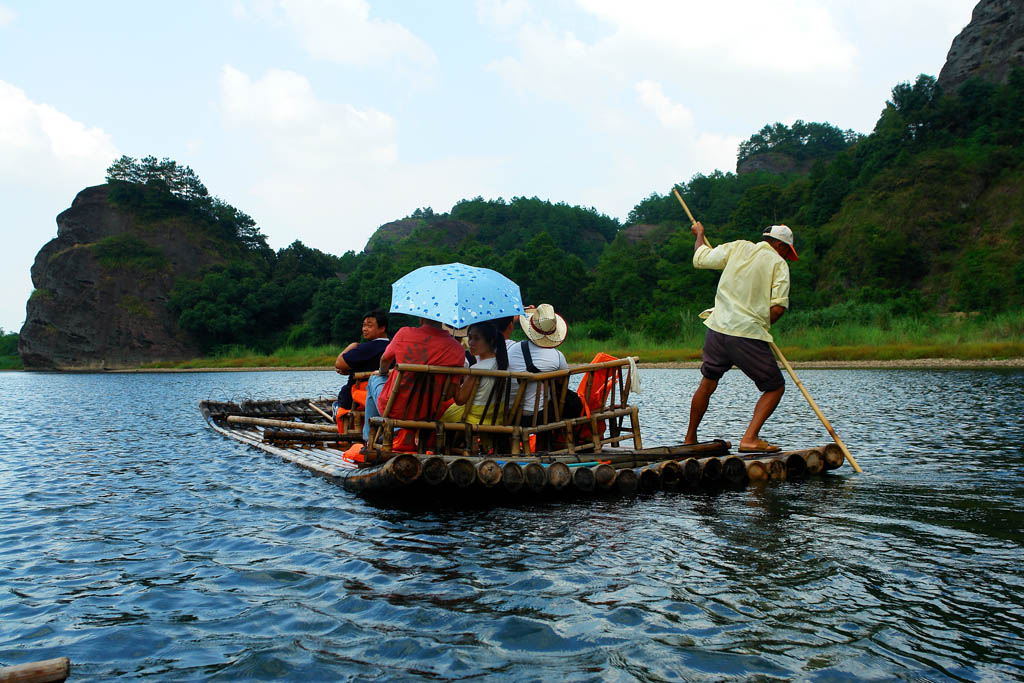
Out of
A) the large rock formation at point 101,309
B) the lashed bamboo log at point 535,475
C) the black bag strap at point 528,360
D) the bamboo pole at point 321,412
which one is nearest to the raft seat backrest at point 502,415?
the black bag strap at point 528,360

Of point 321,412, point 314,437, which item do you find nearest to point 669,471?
point 314,437

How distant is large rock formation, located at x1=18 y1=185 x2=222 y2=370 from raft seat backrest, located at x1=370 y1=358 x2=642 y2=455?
257 feet

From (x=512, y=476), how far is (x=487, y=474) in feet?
0.86

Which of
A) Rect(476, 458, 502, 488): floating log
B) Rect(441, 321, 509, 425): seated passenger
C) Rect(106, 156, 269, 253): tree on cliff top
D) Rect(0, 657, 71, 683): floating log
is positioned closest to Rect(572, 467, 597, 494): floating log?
Rect(476, 458, 502, 488): floating log

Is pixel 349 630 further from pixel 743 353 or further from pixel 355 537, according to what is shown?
pixel 743 353

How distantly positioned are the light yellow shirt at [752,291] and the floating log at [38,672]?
689 cm

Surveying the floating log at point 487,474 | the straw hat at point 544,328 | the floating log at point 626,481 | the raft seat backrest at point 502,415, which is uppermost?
the straw hat at point 544,328

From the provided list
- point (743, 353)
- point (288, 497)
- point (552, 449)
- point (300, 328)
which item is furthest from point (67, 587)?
point (300, 328)

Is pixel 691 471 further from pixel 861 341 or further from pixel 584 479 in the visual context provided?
→ pixel 861 341

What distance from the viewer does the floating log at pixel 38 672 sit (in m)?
2.52

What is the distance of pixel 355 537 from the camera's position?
6.43 meters

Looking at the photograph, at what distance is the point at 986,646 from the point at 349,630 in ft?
11.0

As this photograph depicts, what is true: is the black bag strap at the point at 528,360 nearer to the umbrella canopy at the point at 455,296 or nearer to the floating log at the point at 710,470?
the umbrella canopy at the point at 455,296

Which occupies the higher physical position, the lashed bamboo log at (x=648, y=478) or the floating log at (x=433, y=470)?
the floating log at (x=433, y=470)
